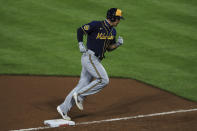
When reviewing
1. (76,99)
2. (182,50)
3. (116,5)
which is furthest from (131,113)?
(116,5)

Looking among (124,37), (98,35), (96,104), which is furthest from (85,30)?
(124,37)

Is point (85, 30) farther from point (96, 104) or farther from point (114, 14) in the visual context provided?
point (96, 104)

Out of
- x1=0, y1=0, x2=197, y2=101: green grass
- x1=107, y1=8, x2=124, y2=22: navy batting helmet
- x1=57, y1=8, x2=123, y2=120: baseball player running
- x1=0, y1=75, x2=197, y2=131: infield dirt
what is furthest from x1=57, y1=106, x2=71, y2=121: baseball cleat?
x1=0, y1=0, x2=197, y2=101: green grass

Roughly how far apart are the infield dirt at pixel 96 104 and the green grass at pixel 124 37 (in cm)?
65

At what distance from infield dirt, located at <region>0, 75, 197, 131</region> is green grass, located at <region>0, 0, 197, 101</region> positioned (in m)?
0.65

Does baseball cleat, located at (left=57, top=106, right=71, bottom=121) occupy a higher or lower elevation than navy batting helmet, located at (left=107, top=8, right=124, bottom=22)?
lower

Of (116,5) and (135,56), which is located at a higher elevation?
(116,5)

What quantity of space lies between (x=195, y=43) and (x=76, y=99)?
7.06 meters

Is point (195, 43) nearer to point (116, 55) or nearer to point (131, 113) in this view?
point (116, 55)

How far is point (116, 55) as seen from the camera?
41.4 feet

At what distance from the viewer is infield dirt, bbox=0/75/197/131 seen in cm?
719

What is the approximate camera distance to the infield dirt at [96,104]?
283 inches

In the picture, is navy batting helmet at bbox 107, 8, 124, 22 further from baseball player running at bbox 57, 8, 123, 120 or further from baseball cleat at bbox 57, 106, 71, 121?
baseball cleat at bbox 57, 106, 71, 121

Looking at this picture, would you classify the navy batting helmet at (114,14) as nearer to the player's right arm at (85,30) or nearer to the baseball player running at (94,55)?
the baseball player running at (94,55)
